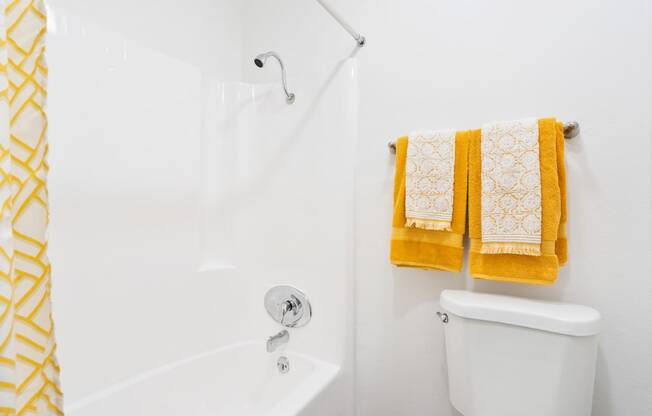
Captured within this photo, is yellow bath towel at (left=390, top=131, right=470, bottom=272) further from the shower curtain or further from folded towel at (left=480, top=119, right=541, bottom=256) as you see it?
the shower curtain

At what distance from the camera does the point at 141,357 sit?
1.16 m

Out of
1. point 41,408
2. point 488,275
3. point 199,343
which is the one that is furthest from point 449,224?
point 199,343

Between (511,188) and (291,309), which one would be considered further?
(291,309)

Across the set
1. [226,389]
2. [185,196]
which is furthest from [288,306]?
[185,196]

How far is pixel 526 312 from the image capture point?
85cm

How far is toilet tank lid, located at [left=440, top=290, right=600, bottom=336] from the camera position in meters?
0.80

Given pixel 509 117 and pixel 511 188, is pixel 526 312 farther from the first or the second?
pixel 509 117

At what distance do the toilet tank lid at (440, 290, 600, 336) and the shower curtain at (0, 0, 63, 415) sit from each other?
95 cm

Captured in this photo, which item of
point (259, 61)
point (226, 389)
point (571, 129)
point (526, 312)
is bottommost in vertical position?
point (226, 389)

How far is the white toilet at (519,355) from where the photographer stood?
0.81 m

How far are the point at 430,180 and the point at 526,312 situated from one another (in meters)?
0.48

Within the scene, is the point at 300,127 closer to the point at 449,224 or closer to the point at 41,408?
the point at 449,224

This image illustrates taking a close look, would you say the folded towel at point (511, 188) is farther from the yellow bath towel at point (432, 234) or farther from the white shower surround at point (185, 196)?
the white shower surround at point (185, 196)

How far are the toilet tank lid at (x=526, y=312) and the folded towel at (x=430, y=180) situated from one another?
0.24 metres
